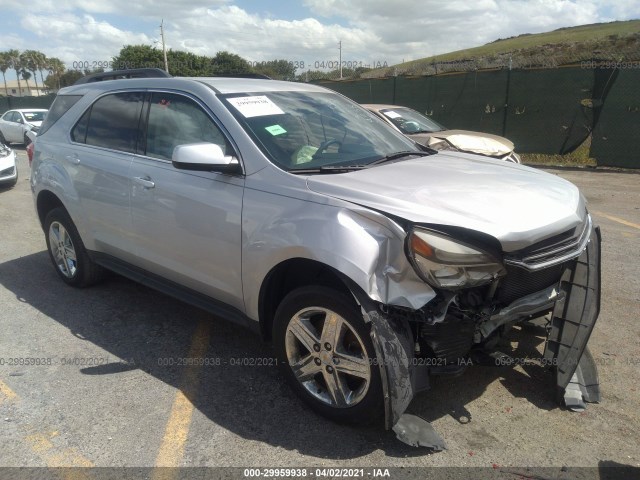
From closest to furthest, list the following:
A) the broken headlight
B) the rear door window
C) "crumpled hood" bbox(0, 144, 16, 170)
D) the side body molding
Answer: the broken headlight < the side body molding < the rear door window < "crumpled hood" bbox(0, 144, 16, 170)

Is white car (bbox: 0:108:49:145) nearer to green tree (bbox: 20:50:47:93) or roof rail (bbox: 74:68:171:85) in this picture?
roof rail (bbox: 74:68:171:85)

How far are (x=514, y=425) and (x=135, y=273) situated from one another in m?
2.91

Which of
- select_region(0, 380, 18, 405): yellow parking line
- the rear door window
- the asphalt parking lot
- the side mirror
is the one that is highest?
the rear door window

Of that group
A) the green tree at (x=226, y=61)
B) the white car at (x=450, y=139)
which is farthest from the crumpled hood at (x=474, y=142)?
the green tree at (x=226, y=61)

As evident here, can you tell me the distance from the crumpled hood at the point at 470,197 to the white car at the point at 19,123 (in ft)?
64.9

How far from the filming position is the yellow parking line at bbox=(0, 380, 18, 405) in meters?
3.31

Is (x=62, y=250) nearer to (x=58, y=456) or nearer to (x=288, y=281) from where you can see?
(x=58, y=456)

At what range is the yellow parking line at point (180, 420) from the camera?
2715mm

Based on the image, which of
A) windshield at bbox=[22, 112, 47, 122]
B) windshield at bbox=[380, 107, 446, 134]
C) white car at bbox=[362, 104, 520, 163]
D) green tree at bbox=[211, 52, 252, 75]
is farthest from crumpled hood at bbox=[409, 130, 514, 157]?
green tree at bbox=[211, 52, 252, 75]

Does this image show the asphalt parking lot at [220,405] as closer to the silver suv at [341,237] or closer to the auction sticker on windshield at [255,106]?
the silver suv at [341,237]

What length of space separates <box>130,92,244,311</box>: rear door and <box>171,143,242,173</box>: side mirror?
0.10m

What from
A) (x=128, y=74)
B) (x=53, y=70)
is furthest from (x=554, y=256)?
(x=53, y=70)

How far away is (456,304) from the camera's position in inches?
100

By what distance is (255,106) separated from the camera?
3.46 meters
